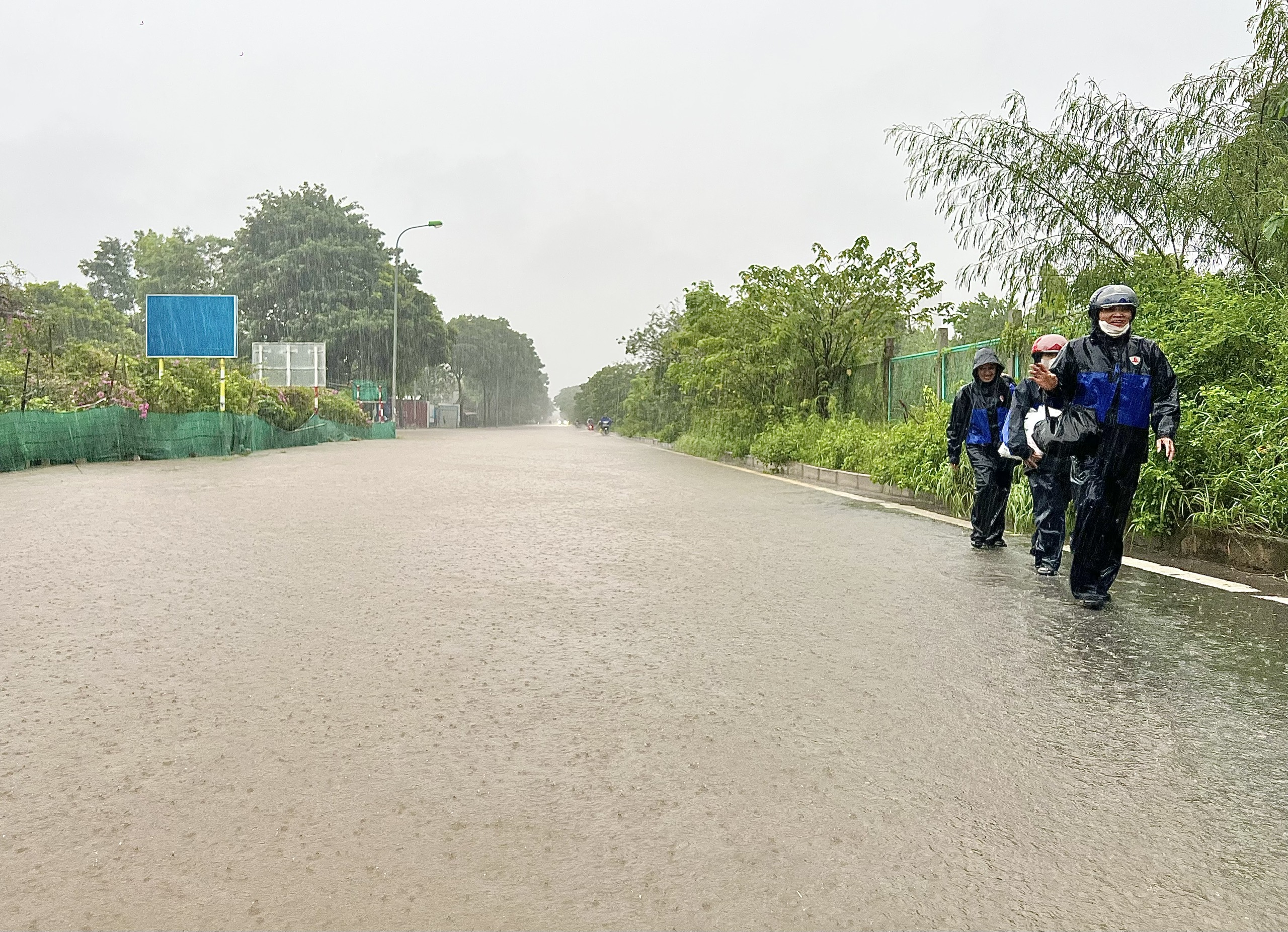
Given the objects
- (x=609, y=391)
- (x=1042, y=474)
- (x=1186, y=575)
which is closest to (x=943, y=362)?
(x=1042, y=474)

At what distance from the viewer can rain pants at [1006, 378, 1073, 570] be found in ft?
22.1

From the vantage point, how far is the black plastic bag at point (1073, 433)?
592 cm

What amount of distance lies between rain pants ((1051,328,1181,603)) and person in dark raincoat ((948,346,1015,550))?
2278 mm

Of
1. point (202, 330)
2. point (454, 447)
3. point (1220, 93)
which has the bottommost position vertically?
point (454, 447)

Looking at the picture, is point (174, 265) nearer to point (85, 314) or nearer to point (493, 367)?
point (85, 314)

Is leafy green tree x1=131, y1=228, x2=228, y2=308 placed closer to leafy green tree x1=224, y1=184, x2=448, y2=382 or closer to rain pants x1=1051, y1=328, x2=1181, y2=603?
leafy green tree x1=224, y1=184, x2=448, y2=382

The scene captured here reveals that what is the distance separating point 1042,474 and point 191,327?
92.8 ft

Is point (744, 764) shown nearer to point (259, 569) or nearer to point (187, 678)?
point (187, 678)

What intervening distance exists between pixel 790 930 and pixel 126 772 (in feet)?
6.99

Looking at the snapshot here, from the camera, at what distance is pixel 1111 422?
5.91 m

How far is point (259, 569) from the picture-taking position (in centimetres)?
705

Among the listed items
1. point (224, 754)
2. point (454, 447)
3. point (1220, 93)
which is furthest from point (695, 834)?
point (454, 447)

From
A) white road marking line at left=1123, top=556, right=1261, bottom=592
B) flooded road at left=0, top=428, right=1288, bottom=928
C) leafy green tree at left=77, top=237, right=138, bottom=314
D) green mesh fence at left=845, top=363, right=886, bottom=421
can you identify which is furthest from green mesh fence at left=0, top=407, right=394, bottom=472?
leafy green tree at left=77, top=237, right=138, bottom=314

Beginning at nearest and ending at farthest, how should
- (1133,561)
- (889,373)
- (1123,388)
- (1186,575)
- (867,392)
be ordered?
(1123,388) < (1186,575) < (1133,561) < (889,373) < (867,392)
